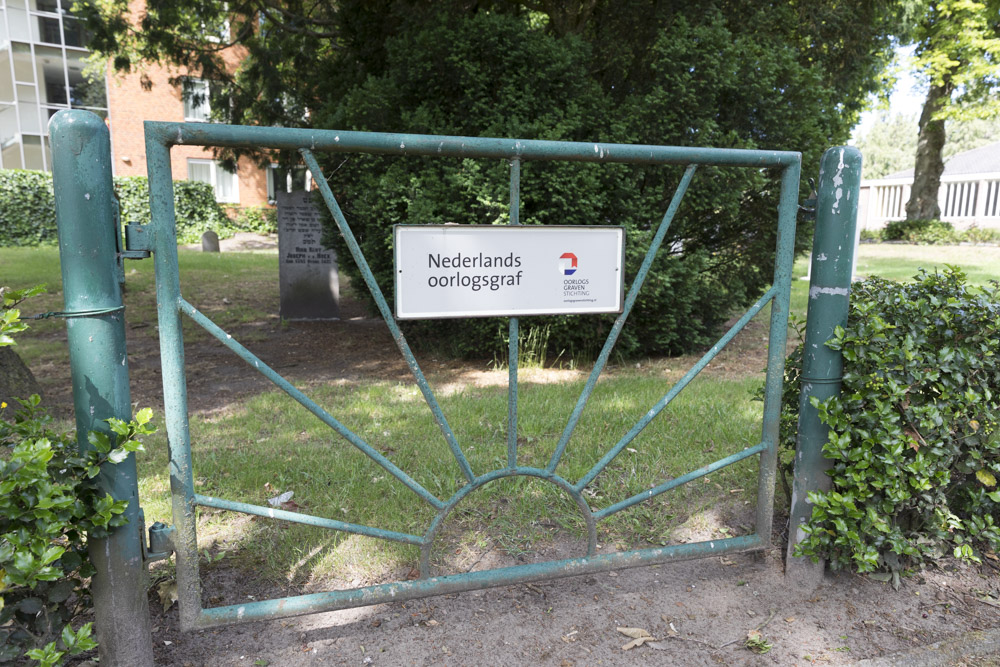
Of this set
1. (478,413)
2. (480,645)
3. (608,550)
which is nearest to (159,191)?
(480,645)

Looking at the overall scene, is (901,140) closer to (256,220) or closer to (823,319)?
(256,220)

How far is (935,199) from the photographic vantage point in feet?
80.3

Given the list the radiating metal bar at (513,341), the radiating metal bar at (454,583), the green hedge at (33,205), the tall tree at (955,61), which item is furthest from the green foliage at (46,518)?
the tall tree at (955,61)

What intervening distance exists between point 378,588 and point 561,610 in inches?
27.3

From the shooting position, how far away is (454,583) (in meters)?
2.21

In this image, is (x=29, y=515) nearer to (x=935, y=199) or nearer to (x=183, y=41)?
(x=183, y=41)

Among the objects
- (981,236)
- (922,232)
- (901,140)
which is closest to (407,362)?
(922,232)

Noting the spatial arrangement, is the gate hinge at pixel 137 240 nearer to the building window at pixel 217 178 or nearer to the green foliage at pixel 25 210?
the green foliage at pixel 25 210

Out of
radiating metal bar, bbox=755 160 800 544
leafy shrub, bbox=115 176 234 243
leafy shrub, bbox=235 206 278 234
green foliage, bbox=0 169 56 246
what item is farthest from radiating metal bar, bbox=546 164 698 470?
leafy shrub, bbox=235 206 278 234

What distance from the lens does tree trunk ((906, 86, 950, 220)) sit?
74.1ft

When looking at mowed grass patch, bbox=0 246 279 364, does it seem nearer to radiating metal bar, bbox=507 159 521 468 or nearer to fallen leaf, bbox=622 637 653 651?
radiating metal bar, bbox=507 159 521 468

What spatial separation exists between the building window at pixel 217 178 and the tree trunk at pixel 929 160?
2353cm

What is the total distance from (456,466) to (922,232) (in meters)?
24.5

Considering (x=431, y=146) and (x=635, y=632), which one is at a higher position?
(x=431, y=146)
